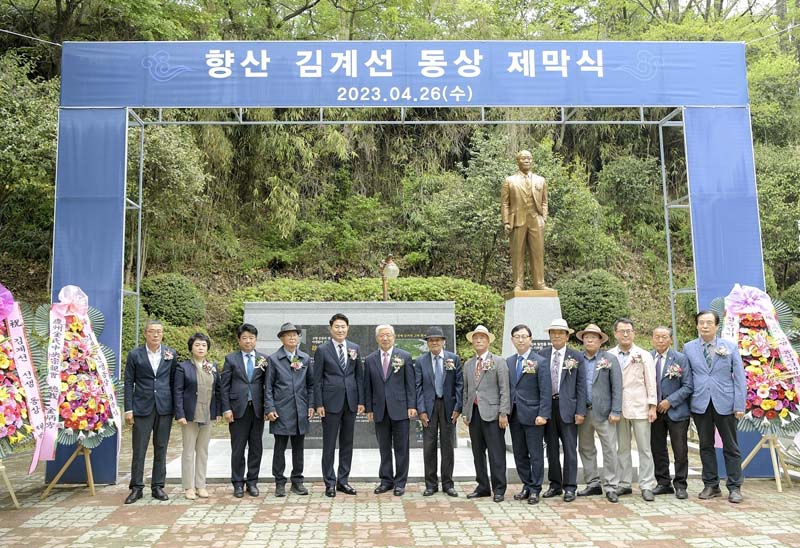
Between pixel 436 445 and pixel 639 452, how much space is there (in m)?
1.62

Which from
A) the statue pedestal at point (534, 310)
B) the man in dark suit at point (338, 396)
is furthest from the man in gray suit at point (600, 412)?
the man in dark suit at point (338, 396)

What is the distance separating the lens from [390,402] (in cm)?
562

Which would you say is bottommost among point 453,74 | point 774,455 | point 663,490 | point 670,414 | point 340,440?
point 663,490

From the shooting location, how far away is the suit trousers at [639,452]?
548 cm

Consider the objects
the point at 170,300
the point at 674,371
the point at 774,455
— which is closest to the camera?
the point at 674,371

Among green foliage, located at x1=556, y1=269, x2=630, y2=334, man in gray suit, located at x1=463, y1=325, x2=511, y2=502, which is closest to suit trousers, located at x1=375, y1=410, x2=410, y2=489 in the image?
man in gray suit, located at x1=463, y1=325, x2=511, y2=502

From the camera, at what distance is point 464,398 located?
573 centimetres

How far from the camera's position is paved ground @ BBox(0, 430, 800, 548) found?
4324 millimetres

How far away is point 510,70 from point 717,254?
8.84 feet

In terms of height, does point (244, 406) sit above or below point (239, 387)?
below

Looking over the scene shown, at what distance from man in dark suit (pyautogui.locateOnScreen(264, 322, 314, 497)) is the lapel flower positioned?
2929 mm

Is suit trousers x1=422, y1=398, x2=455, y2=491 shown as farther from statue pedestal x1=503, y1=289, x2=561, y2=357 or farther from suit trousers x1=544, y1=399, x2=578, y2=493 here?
statue pedestal x1=503, y1=289, x2=561, y2=357

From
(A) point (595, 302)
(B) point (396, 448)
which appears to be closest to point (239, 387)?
(B) point (396, 448)

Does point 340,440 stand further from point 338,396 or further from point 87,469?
point 87,469
